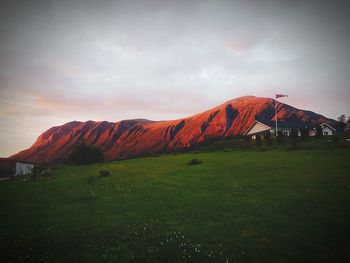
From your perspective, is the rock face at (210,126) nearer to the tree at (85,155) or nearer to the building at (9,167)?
the tree at (85,155)

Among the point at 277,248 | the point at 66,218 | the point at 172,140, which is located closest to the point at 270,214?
the point at 277,248

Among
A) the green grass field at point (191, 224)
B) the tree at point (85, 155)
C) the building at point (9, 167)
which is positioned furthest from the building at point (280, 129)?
the building at point (9, 167)

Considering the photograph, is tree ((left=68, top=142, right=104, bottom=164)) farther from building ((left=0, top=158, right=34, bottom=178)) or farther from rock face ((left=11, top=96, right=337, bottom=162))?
rock face ((left=11, top=96, right=337, bottom=162))

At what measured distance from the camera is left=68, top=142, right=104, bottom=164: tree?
296 ft

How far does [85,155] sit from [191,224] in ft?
279

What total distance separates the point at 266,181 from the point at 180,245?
50.9ft

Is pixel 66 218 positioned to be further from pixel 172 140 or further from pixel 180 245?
pixel 172 140

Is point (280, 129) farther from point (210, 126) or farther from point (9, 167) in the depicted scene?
point (9, 167)

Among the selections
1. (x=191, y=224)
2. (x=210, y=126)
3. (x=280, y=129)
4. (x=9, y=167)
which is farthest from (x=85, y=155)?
(x=210, y=126)

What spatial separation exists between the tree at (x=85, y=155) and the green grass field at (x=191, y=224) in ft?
227

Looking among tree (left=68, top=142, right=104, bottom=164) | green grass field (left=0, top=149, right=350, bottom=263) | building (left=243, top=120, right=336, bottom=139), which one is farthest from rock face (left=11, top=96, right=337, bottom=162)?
green grass field (left=0, top=149, right=350, bottom=263)

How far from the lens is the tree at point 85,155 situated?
9031cm

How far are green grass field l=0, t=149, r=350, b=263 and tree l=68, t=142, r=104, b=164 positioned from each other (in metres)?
69.3

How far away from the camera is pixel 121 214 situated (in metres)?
A: 16.4
